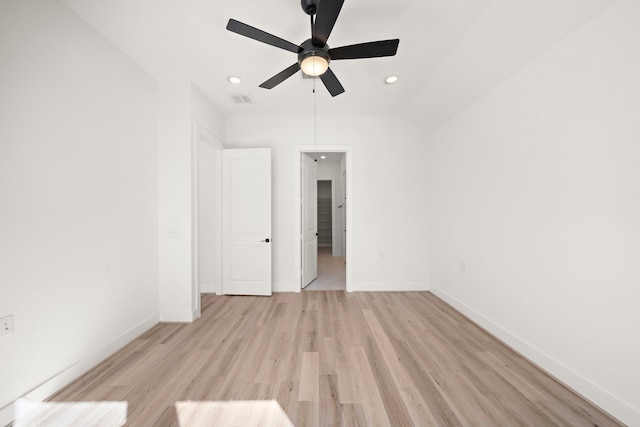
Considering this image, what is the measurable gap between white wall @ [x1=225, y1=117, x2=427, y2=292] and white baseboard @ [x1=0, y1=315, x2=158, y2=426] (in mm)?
1817

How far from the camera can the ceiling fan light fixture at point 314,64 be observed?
1621 mm

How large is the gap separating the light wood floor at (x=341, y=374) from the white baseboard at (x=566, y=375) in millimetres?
69

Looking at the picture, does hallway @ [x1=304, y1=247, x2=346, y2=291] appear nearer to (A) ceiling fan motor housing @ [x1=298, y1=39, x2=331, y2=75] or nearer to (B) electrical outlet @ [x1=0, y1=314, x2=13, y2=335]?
(B) electrical outlet @ [x1=0, y1=314, x2=13, y2=335]

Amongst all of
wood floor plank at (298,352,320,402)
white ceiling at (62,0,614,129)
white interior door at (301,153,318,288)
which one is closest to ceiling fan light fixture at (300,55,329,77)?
white ceiling at (62,0,614,129)

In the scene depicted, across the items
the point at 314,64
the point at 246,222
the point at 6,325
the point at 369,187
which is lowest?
the point at 6,325

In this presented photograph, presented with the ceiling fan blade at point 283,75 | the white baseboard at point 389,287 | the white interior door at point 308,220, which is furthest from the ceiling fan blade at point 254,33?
the white baseboard at point 389,287

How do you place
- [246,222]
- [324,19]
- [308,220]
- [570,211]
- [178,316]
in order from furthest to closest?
[308,220], [246,222], [178,316], [570,211], [324,19]

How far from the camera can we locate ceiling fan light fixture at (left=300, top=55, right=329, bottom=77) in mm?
1621

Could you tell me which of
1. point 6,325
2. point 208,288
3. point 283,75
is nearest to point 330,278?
point 208,288

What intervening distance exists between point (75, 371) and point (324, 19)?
3032mm

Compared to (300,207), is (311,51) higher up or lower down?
higher up

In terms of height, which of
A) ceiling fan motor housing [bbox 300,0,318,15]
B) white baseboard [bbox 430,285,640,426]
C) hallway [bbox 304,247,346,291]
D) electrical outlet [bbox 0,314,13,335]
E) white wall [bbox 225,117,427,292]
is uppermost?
ceiling fan motor housing [bbox 300,0,318,15]

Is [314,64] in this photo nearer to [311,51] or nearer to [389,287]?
[311,51]

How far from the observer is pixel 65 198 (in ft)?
5.62
